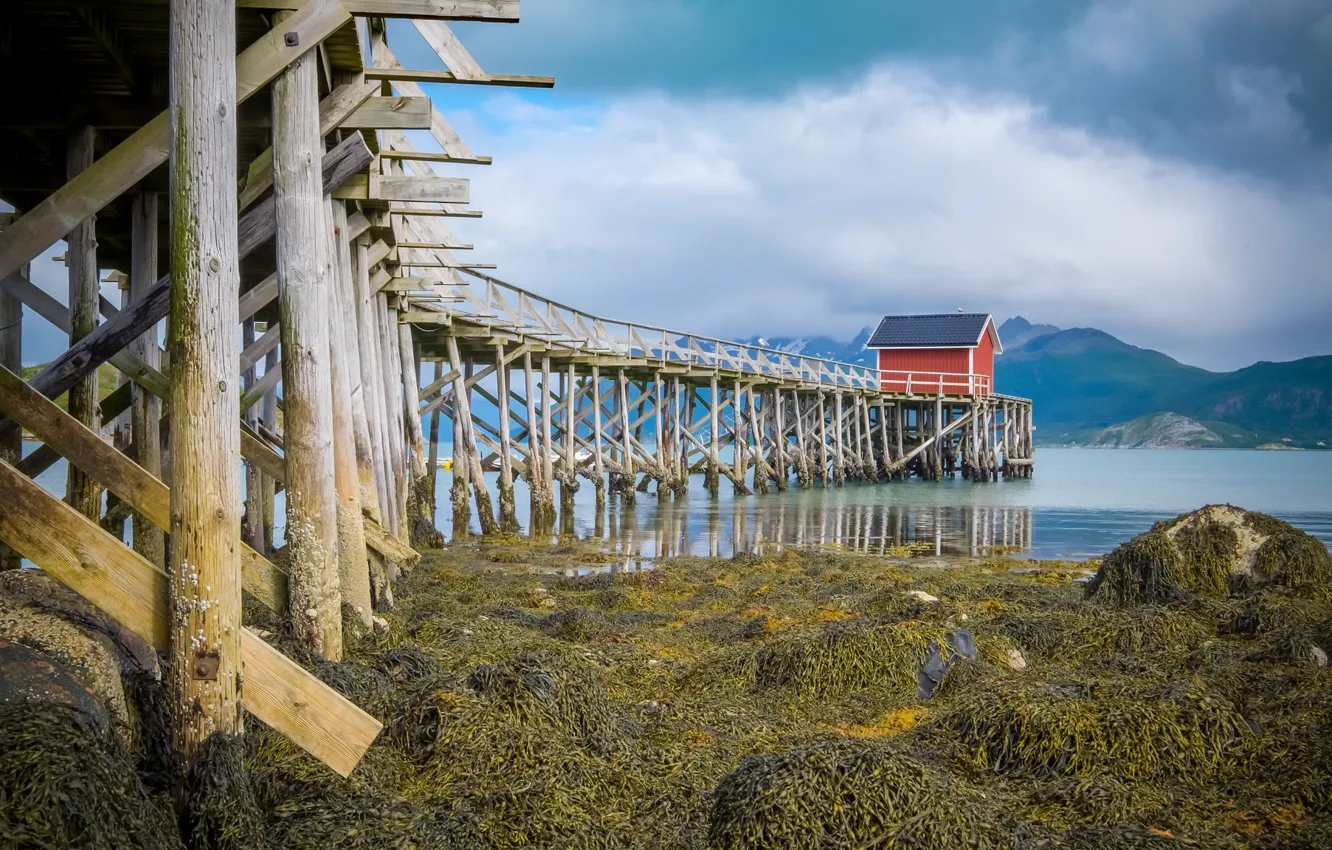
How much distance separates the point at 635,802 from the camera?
5594mm

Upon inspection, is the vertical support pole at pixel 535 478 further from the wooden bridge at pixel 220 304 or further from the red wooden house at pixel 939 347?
the red wooden house at pixel 939 347

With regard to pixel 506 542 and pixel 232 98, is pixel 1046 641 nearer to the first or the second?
pixel 232 98

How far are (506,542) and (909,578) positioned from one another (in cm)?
825

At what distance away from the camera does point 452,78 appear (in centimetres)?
802

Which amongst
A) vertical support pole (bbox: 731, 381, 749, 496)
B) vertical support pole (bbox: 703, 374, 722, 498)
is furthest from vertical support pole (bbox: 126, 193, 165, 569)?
vertical support pole (bbox: 731, 381, 749, 496)

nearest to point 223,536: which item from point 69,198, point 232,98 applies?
point 232,98

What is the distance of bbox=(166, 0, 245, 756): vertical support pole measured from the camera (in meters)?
4.56

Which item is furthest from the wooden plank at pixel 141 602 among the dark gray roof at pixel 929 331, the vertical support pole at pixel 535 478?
the dark gray roof at pixel 929 331

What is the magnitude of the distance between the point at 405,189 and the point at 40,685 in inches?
264

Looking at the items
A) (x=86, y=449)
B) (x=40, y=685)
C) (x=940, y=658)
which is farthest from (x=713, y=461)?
(x=40, y=685)

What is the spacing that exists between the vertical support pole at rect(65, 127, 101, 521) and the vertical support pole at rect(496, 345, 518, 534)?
13.9 meters

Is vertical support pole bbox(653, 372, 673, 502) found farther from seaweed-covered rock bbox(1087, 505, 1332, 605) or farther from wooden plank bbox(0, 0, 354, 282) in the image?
wooden plank bbox(0, 0, 354, 282)

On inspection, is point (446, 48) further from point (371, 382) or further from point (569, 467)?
point (569, 467)

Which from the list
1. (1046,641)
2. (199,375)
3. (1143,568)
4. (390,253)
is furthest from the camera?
(390,253)
